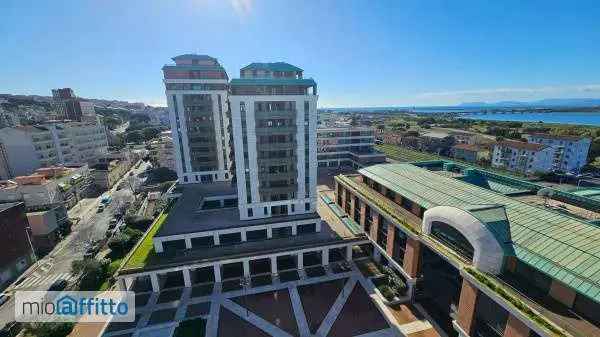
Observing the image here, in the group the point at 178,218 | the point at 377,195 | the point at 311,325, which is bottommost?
the point at 311,325

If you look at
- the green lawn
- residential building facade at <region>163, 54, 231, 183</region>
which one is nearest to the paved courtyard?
the green lawn

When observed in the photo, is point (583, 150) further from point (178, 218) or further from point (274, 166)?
point (178, 218)

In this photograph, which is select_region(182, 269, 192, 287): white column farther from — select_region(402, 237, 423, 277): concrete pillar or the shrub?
select_region(402, 237, 423, 277): concrete pillar

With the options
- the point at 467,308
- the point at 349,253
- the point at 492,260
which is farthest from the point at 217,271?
the point at 492,260

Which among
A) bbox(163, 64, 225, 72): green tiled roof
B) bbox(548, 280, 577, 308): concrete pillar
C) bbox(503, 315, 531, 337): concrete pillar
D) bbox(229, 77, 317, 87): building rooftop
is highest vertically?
bbox(163, 64, 225, 72): green tiled roof

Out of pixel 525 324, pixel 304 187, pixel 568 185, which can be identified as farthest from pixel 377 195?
pixel 568 185

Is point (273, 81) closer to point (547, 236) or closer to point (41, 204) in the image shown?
point (547, 236)
